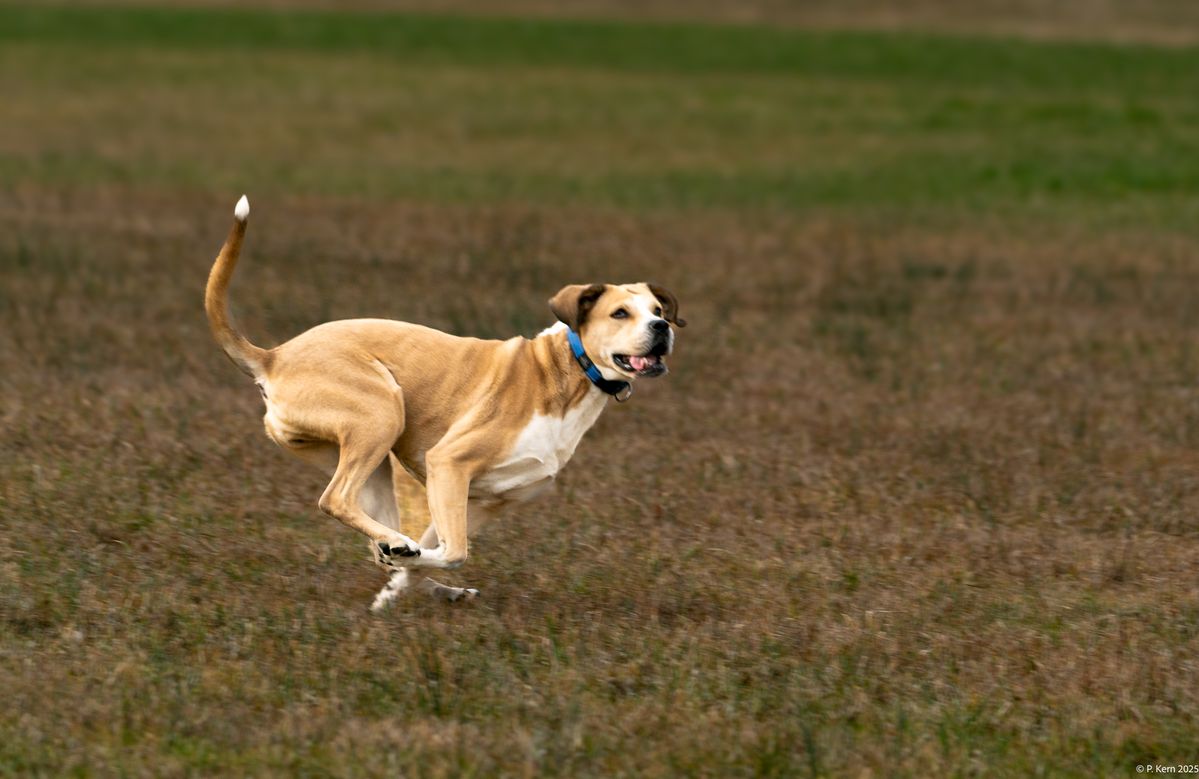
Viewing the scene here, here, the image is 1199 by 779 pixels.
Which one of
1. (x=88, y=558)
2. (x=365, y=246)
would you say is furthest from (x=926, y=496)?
(x=365, y=246)

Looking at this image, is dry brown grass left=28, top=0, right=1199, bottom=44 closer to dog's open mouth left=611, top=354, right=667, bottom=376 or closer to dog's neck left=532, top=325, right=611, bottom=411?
dog's neck left=532, top=325, right=611, bottom=411

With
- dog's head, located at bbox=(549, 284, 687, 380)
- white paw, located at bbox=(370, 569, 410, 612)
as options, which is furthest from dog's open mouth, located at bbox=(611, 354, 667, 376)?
white paw, located at bbox=(370, 569, 410, 612)

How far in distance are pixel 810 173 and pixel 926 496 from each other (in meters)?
16.9

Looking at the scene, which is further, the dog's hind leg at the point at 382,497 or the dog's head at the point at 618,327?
the dog's hind leg at the point at 382,497

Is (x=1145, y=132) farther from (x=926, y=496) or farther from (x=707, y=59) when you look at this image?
(x=926, y=496)

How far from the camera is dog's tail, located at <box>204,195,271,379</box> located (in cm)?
802

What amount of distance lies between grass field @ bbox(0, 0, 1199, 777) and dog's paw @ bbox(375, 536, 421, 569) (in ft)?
0.82

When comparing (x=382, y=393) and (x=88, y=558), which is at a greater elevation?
(x=382, y=393)

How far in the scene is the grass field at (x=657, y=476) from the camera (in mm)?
6477

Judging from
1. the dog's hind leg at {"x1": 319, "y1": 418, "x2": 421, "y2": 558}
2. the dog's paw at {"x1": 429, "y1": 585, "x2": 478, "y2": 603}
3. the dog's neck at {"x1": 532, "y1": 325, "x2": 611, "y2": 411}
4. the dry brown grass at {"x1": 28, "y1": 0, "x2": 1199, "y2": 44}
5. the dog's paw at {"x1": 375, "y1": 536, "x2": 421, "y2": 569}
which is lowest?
the dog's paw at {"x1": 429, "y1": 585, "x2": 478, "y2": 603}

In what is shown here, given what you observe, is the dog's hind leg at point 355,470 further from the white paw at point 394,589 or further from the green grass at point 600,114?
the green grass at point 600,114

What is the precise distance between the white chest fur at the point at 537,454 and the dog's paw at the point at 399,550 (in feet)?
1.40

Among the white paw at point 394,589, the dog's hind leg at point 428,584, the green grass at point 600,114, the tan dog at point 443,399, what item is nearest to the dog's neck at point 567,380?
the tan dog at point 443,399

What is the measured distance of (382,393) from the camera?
787cm
